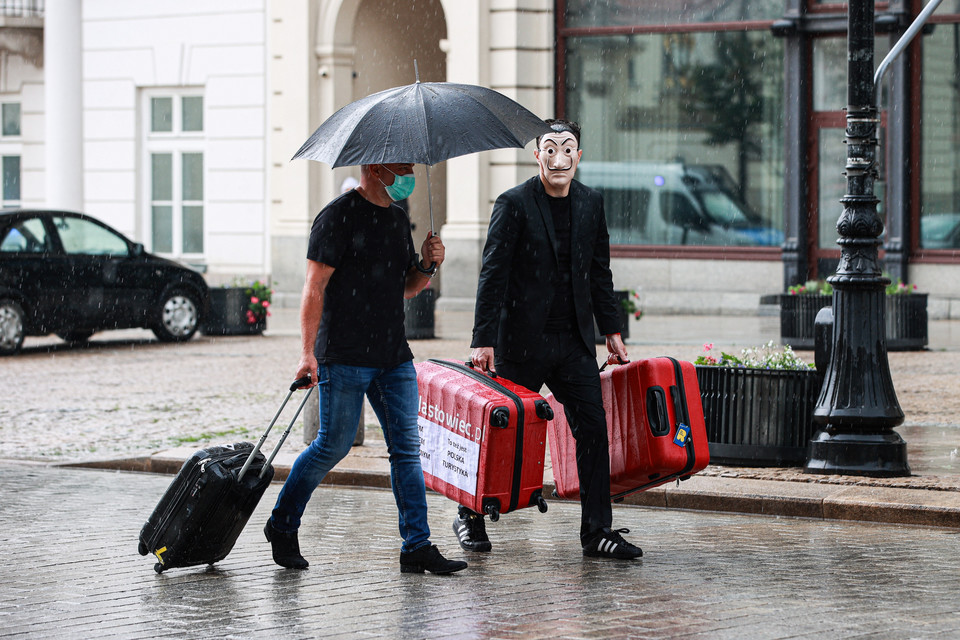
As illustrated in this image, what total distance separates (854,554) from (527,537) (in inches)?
56.6

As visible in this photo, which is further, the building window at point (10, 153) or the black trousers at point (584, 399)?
the building window at point (10, 153)

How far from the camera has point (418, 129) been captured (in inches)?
220

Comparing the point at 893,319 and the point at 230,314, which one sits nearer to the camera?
the point at 893,319

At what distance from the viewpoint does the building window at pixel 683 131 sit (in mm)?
21250

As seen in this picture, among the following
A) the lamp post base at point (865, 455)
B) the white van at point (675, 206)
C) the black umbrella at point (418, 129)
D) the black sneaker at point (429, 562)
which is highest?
the white van at point (675, 206)

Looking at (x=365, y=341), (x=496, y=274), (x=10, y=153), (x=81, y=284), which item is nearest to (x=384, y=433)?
(x=365, y=341)


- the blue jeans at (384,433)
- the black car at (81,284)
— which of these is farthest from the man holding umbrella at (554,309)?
the black car at (81,284)

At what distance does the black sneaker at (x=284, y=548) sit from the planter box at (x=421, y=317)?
10926 mm

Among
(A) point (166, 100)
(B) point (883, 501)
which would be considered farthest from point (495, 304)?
(A) point (166, 100)

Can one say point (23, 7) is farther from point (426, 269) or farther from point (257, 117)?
point (426, 269)

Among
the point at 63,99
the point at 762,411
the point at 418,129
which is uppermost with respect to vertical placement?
the point at 63,99

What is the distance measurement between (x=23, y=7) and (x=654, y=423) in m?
22.2

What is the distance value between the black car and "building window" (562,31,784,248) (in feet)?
23.4

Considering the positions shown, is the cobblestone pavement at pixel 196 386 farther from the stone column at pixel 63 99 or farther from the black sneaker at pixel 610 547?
the stone column at pixel 63 99
